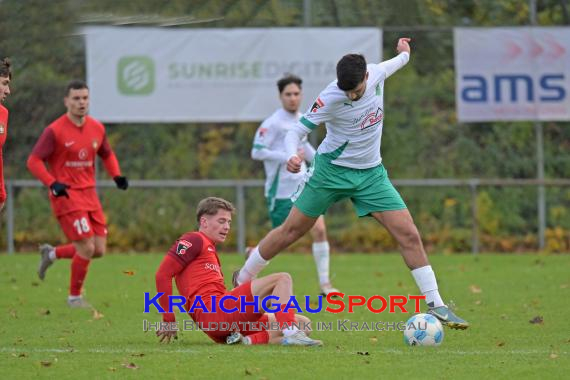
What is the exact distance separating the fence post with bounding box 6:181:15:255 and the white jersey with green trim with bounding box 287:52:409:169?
896cm

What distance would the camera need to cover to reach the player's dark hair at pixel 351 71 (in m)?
8.05

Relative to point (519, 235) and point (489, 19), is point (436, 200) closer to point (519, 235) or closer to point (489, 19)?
point (519, 235)

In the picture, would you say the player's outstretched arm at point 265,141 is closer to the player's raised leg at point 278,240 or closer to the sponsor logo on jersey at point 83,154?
Result: the sponsor logo on jersey at point 83,154

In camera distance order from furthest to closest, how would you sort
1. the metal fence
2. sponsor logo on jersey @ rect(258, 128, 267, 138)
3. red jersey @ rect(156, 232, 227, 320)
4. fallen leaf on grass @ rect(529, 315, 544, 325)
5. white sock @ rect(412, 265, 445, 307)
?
the metal fence
sponsor logo on jersey @ rect(258, 128, 267, 138)
fallen leaf on grass @ rect(529, 315, 544, 325)
white sock @ rect(412, 265, 445, 307)
red jersey @ rect(156, 232, 227, 320)

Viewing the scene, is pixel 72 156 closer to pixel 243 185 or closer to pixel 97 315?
pixel 97 315

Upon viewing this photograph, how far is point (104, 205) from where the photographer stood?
56.4ft

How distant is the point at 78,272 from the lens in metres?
10.7

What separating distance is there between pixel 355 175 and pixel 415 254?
75cm

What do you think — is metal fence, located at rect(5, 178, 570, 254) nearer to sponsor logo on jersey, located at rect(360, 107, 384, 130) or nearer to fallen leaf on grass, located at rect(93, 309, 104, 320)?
fallen leaf on grass, located at rect(93, 309, 104, 320)

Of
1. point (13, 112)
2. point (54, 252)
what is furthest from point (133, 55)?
point (54, 252)

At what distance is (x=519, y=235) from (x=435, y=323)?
975 centimetres

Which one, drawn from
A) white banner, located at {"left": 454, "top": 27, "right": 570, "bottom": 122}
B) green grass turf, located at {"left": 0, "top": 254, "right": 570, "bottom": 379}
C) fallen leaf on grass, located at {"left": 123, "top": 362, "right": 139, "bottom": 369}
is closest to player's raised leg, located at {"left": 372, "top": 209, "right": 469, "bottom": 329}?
green grass turf, located at {"left": 0, "top": 254, "right": 570, "bottom": 379}

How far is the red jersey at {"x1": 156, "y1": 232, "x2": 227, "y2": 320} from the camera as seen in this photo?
24.6ft

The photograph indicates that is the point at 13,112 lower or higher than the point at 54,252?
higher
